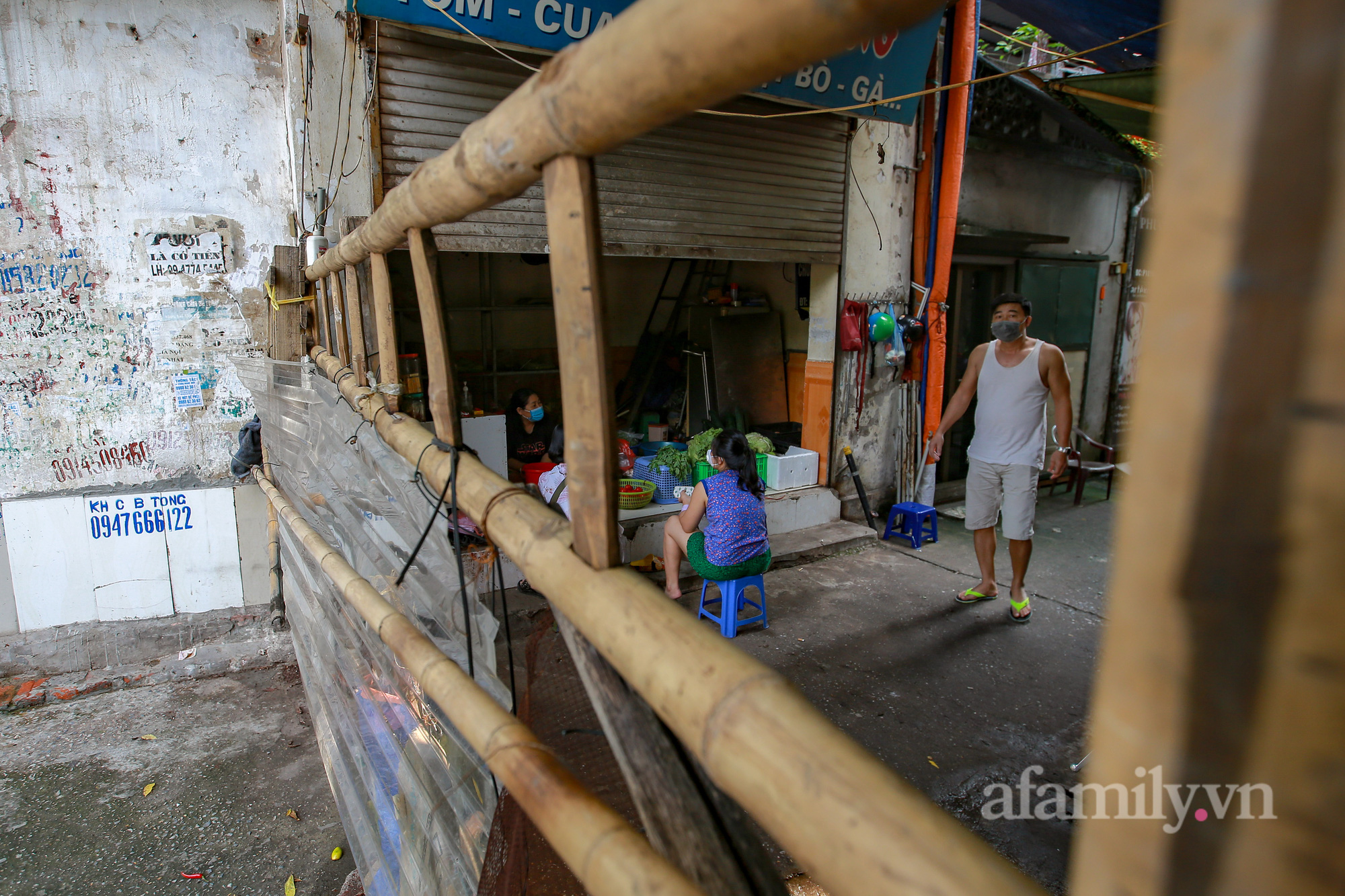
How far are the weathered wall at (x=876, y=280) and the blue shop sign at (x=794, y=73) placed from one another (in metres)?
0.51

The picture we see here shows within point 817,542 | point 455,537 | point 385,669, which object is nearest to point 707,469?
point 817,542

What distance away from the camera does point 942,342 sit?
623 cm

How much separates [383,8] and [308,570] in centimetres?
285

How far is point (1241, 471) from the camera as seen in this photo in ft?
1.10

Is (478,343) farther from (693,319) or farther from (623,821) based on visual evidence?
(623,821)

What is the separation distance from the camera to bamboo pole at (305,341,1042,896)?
20.2 inches

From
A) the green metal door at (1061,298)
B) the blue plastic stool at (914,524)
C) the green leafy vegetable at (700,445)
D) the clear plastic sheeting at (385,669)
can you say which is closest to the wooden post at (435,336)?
the clear plastic sheeting at (385,669)

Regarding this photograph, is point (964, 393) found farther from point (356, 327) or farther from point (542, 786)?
point (542, 786)

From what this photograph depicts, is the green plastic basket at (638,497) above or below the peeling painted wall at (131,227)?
below

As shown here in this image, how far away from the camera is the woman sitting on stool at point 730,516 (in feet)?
13.3

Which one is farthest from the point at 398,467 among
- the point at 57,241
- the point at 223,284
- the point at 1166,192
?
the point at 57,241

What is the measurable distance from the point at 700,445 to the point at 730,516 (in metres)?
1.90

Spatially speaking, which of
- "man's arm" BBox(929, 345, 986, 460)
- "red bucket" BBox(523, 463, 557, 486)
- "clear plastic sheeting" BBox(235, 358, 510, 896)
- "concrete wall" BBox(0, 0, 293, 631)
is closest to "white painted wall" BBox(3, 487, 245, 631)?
"concrete wall" BBox(0, 0, 293, 631)

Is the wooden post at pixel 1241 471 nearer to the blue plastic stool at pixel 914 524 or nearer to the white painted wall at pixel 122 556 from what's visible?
the white painted wall at pixel 122 556
